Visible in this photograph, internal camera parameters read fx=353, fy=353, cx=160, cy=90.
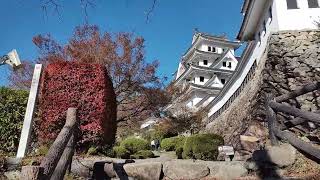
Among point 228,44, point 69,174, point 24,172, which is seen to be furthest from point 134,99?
point 228,44

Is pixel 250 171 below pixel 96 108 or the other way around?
below

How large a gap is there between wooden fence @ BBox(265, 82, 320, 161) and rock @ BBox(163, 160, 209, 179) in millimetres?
1549

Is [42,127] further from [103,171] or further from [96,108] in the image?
[103,171]

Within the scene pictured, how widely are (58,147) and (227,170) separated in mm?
3381

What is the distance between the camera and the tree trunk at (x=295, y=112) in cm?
510

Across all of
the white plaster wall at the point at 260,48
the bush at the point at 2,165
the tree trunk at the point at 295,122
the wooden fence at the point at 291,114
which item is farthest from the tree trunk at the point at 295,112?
the white plaster wall at the point at 260,48

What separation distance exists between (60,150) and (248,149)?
700 centimetres

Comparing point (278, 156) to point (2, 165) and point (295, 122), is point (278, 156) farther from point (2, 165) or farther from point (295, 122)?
point (2, 165)

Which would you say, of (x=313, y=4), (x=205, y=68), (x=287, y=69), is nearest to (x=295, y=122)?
(x=287, y=69)

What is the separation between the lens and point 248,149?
10.5m

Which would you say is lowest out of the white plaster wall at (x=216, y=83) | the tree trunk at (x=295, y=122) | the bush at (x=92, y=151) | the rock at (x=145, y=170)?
the rock at (x=145, y=170)

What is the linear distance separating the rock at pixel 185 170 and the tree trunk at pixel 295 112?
1824 millimetres

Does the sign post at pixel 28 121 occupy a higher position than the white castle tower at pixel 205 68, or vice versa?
the white castle tower at pixel 205 68

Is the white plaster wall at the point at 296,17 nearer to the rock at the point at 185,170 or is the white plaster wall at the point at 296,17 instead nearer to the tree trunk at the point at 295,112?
the tree trunk at the point at 295,112
